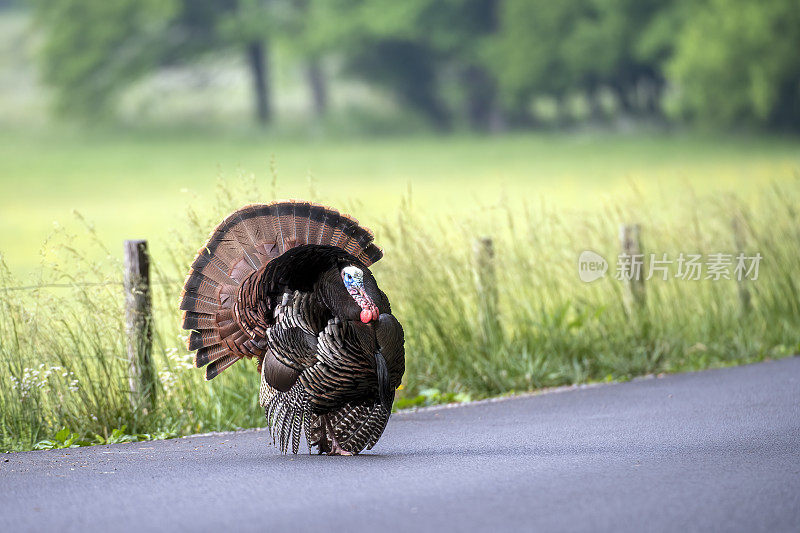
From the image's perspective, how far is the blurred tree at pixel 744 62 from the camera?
32.7 m

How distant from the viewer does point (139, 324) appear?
25.1 ft

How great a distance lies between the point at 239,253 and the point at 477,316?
311 cm

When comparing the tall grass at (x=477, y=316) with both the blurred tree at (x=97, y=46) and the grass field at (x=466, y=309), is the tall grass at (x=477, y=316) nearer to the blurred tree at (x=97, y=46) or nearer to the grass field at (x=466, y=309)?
the grass field at (x=466, y=309)

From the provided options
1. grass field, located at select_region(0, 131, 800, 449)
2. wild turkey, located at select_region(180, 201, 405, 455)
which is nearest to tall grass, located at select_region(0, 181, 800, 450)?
grass field, located at select_region(0, 131, 800, 449)

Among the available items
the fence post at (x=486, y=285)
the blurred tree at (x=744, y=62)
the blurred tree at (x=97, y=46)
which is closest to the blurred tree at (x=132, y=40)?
the blurred tree at (x=97, y=46)

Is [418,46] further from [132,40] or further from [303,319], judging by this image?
[303,319]

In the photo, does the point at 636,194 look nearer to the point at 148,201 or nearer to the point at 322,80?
the point at 148,201

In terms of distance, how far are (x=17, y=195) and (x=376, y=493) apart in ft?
103

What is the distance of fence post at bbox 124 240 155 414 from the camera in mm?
7562

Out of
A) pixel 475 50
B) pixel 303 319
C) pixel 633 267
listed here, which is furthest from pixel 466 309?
pixel 475 50

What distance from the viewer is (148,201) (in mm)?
32906

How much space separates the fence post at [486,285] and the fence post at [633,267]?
Result: 1422 mm

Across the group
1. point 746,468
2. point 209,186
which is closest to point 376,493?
point 746,468

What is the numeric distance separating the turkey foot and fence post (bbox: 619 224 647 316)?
4.25m
